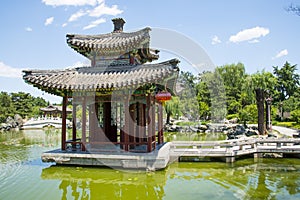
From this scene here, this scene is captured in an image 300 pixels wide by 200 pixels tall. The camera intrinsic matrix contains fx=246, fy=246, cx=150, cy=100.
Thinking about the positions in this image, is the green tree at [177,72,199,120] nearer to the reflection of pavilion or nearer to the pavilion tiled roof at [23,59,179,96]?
the pavilion tiled roof at [23,59,179,96]

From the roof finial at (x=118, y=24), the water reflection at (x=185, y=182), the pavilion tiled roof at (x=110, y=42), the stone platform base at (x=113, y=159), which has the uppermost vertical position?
the roof finial at (x=118, y=24)

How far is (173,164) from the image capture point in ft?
32.1

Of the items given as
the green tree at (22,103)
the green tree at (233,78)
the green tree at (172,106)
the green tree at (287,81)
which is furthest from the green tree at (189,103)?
the green tree at (22,103)

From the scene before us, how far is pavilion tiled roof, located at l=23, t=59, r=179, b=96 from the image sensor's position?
8.16 meters

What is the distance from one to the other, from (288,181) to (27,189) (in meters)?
7.43

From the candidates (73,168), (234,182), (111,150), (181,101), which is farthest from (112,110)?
(181,101)

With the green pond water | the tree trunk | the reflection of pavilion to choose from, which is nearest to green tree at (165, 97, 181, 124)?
the tree trunk

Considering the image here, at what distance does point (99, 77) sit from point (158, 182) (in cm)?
446

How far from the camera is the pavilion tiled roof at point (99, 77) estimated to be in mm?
8164

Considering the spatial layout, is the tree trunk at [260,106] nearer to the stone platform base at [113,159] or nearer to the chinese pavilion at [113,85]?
the chinese pavilion at [113,85]

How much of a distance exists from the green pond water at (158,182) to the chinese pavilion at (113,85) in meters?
1.24

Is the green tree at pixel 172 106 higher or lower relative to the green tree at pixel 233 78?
lower

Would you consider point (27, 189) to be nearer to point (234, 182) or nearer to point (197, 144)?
point (234, 182)

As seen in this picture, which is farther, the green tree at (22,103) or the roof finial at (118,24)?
the green tree at (22,103)
